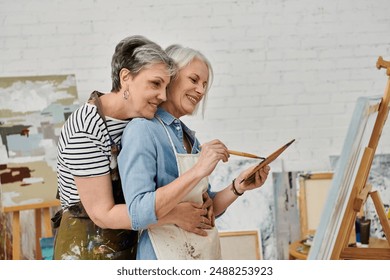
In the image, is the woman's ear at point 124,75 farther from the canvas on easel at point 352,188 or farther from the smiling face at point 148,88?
the canvas on easel at point 352,188

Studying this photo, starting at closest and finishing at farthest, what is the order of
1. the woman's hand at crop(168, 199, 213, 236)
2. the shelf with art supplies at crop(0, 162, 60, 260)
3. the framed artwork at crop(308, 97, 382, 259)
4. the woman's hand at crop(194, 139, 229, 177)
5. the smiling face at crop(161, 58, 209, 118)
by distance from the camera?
the framed artwork at crop(308, 97, 382, 259), the woman's hand at crop(194, 139, 229, 177), the woman's hand at crop(168, 199, 213, 236), the smiling face at crop(161, 58, 209, 118), the shelf with art supplies at crop(0, 162, 60, 260)

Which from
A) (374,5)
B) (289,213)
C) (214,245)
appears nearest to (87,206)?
(214,245)

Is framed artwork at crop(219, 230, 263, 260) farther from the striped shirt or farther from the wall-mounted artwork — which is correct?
the striped shirt

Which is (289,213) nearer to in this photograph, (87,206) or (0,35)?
(87,206)

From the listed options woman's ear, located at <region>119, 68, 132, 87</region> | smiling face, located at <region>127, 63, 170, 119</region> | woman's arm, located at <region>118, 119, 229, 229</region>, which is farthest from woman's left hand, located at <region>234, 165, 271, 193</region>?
woman's ear, located at <region>119, 68, 132, 87</region>

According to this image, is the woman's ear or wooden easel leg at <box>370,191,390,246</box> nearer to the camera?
→ the woman's ear

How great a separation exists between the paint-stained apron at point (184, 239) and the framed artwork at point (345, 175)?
0.42 metres

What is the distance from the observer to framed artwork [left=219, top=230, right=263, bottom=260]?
2977 mm

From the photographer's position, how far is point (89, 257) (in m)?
1.98

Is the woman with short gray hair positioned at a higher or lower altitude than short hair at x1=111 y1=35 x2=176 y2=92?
lower

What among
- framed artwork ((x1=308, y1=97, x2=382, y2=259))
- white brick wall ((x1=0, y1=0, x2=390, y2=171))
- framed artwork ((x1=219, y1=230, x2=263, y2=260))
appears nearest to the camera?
framed artwork ((x1=308, y1=97, x2=382, y2=259))

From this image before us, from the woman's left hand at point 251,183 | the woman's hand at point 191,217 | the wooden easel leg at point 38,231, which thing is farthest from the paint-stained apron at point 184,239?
the wooden easel leg at point 38,231

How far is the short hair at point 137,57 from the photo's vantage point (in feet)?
6.57

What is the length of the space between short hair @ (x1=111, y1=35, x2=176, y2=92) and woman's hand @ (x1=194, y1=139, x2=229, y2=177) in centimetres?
31
